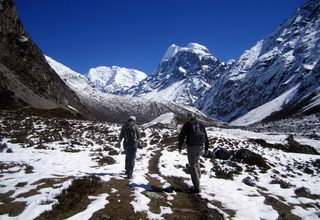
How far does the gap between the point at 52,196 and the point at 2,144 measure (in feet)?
41.5

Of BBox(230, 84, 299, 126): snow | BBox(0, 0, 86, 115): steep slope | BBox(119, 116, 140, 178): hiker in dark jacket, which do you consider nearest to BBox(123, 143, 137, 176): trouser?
BBox(119, 116, 140, 178): hiker in dark jacket

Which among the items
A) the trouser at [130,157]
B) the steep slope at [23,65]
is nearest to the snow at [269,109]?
the steep slope at [23,65]

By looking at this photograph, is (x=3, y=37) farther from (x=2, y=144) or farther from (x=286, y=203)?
(x=286, y=203)

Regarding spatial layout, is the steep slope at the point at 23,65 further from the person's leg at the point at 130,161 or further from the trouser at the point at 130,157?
the person's leg at the point at 130,161

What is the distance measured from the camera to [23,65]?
66875 mm

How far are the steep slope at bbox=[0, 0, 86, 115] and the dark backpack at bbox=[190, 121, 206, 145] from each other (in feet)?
133

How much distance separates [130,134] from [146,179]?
2.03m

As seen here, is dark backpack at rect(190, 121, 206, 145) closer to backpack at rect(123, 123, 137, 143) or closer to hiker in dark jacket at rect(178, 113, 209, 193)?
hiker in dark jacket at rect(178, 113, 209, 193)

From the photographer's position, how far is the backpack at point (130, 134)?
13.5 metres

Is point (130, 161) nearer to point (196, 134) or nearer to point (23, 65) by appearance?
point (196, 134)

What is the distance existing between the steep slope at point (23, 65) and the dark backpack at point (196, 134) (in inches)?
1590

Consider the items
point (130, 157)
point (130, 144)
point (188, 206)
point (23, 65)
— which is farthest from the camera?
point (23, 65)

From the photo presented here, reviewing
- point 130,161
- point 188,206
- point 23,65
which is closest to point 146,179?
point 130,161

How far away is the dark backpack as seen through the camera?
11.6 meters
